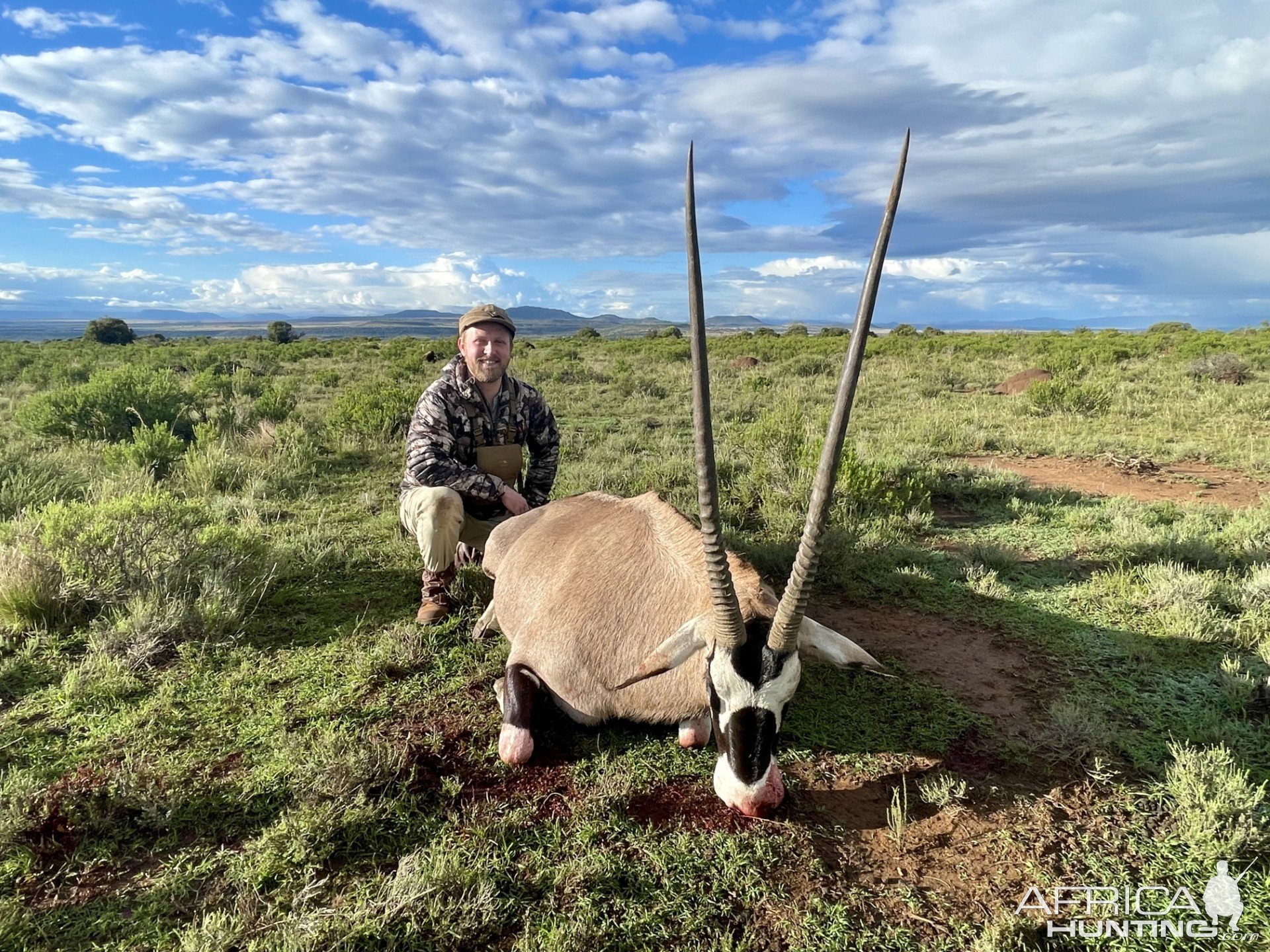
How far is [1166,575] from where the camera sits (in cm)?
504

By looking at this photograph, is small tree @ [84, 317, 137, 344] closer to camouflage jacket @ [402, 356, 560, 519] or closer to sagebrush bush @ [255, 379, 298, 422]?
sagebrush bush @ [255, 379, 298, 422]

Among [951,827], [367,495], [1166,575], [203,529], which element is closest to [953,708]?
[951,827]

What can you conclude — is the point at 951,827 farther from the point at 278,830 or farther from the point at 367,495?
the point at 367,495

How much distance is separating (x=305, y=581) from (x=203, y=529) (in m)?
1.00

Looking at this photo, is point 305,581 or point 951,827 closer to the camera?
point 951,827

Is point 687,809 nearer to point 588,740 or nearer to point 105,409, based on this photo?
point 588,740

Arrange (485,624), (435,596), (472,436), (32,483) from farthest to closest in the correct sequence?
1. (32,483)
2. (472,436)
3. (435,596)
4. (485,624)

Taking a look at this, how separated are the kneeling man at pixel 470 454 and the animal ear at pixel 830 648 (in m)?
2.53

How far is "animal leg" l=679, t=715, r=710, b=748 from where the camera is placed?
334 centimetres

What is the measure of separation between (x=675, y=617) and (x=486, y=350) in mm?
2659

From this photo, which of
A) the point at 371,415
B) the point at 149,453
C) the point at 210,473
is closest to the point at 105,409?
the point at 149,453

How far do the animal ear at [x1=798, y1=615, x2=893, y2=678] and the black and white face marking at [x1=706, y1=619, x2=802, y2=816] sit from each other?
0.27m

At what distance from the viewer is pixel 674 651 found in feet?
9.52

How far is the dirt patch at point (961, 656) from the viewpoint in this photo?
3871 millimetres
